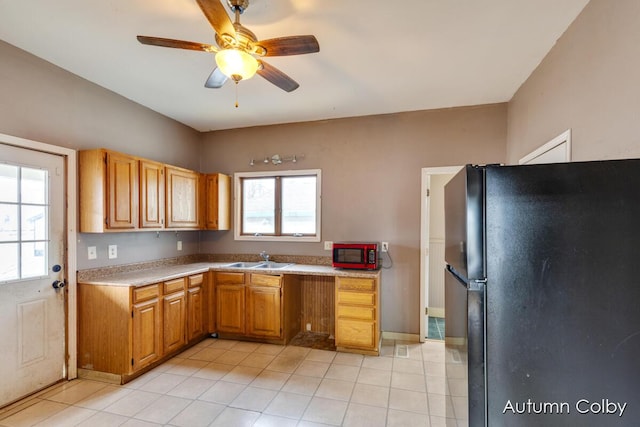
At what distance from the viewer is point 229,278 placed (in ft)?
11.8

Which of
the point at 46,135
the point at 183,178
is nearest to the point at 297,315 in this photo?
the point at 183,178

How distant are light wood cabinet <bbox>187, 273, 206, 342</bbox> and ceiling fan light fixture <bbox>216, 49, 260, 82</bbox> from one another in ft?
7.84

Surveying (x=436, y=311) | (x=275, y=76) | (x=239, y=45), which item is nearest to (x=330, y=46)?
(x=275, y=76)

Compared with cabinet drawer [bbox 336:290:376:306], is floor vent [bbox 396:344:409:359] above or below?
below

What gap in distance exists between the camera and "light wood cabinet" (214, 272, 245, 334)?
3.56 metres

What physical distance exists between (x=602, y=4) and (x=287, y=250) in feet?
11.6

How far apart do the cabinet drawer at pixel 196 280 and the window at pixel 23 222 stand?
4.07 ft

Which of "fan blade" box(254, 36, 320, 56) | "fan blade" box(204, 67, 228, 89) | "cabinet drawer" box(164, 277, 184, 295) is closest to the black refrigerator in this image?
"fan blade" box(254, 36, 320, 56)

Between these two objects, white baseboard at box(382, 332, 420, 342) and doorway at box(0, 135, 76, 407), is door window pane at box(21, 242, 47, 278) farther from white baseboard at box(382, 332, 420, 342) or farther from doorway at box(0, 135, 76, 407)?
white baseboard at box(382, 332, 420, 342)

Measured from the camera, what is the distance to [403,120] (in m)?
3.63

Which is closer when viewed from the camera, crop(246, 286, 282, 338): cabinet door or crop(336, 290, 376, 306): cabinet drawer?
crop(336, 290, 376, 306): cabinet drawer

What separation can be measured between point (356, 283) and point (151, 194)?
2412mm

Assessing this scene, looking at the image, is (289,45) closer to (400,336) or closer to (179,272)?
(179,272)

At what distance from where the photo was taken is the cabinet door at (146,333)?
266 cm
